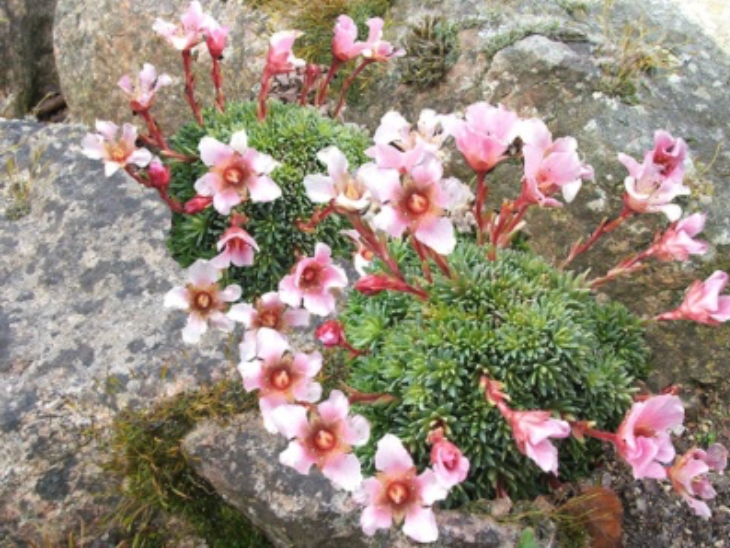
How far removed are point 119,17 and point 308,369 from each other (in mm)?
3298

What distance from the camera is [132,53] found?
192 inches

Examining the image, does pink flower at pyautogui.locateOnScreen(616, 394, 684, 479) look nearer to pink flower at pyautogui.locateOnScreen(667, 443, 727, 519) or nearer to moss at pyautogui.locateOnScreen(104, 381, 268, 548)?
pink flower at pyautogui.locateOnScreen(667, 443, 727, 519)

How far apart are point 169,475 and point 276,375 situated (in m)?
0.98

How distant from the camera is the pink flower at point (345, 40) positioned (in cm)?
349

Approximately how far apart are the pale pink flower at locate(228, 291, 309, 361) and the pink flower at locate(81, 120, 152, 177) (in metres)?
0.80

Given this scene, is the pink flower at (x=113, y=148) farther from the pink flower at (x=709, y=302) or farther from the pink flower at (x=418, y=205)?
the pink flower at (x=709, y=302)

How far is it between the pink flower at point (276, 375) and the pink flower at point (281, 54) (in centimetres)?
145

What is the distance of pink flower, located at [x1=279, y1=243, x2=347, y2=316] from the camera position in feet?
8.83

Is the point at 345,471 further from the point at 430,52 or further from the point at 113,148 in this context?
the point at 430,52

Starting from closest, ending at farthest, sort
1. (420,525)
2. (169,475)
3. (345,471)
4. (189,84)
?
(420,525) → (345,471) → (169,475) → (189,84)

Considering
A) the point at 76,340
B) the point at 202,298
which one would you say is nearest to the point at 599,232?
the point at 202,298

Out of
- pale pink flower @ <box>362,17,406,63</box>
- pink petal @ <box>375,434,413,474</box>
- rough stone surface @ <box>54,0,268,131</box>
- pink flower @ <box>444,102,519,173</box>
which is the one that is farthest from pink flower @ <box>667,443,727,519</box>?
rough stone surface @ <box>54,0,268,131</box>

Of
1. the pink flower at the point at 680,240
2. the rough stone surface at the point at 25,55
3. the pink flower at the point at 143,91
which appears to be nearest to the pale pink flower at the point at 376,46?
the pink flower at the point at 143,91

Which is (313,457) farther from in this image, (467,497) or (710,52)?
(710,52)
